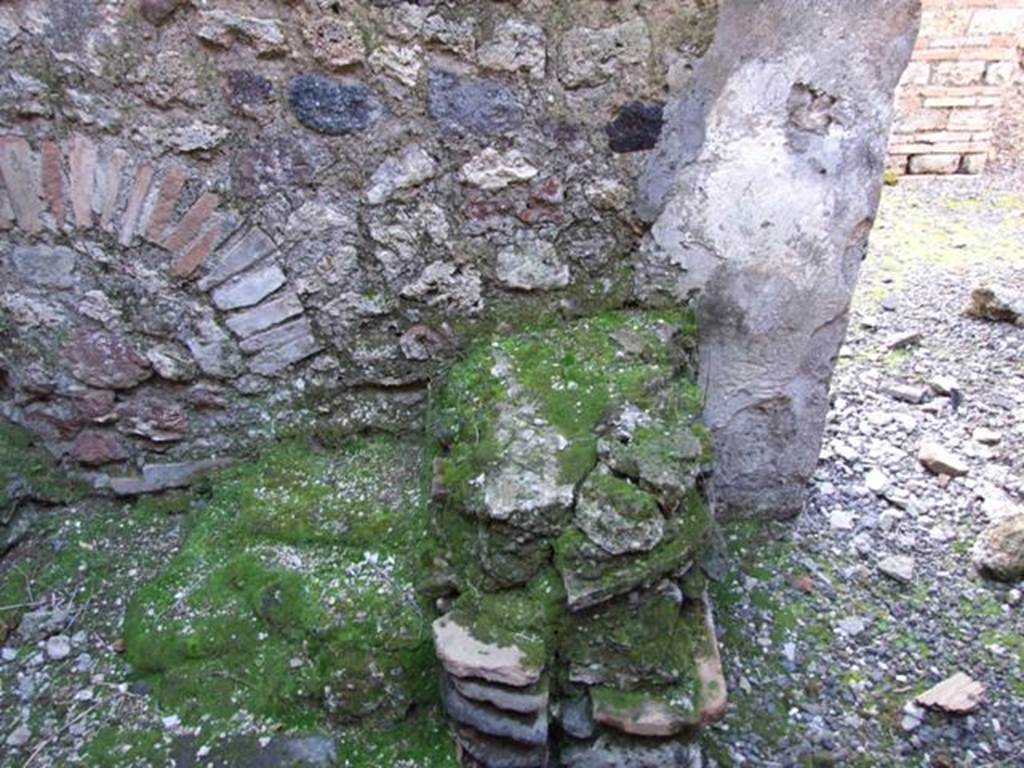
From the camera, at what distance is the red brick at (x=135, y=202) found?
1802mm

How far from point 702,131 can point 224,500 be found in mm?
1551

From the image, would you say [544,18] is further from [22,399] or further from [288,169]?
[22,399]

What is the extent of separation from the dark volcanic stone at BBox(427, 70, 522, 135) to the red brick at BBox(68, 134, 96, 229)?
79cm

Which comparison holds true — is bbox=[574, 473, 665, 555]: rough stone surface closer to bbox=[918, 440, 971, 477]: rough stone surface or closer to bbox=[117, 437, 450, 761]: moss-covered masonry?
bbox=[117, 437, 450, 761]: moss-covered masonry

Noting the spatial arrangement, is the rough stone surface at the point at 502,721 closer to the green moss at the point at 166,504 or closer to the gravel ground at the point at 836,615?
the gravel ground at the point at 836,615

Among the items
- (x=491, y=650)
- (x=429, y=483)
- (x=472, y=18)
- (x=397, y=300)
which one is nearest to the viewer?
(x=491, y=650)

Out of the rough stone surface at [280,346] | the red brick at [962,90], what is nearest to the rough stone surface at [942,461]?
the rough stone surface at [280,346]

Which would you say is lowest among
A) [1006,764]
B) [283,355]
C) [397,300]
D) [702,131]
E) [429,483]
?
[1006,764]

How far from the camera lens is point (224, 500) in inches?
81.1

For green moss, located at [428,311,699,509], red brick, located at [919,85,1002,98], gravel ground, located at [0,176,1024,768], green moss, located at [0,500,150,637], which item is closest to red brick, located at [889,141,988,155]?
red brick, located at [919,85,1002,98]

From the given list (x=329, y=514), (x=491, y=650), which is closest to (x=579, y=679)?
(x=491, y=650)

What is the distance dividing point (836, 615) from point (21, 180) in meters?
2.34

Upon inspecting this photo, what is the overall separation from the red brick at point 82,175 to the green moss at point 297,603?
75cm

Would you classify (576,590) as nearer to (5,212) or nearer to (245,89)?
Result: (245,89)
